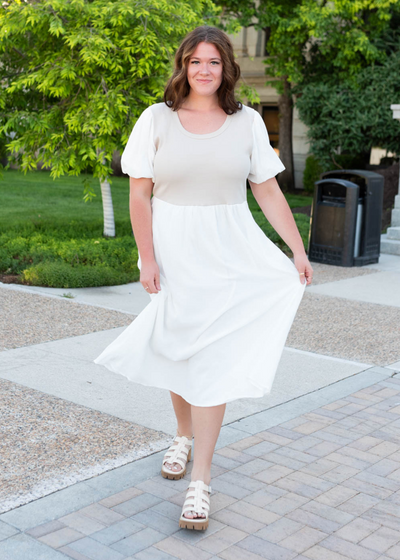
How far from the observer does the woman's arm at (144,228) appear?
3.07 meters

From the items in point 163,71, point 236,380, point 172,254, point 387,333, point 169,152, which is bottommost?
point 387,333

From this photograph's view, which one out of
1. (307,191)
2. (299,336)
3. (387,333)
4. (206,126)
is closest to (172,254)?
(206,126)

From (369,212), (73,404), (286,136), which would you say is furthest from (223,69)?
(286,136)

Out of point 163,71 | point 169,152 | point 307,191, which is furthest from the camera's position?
point 307,191

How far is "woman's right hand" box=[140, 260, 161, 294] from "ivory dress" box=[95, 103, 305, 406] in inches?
1.6

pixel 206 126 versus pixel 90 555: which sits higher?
pixel 206 126

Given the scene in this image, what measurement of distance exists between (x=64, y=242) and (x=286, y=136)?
524 inches

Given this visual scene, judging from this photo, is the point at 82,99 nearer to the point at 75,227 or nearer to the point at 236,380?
the point at 75,227

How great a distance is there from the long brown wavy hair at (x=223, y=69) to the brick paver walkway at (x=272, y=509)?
67.1 inches

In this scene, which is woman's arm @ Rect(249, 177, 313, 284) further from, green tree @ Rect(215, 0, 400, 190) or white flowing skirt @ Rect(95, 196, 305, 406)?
green tree @ Rect(215, 0, 400, 190)

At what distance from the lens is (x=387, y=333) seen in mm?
6512

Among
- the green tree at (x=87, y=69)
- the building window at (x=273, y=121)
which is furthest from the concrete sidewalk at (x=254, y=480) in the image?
the building window at (x=273, y=121)

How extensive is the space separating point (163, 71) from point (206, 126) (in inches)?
260

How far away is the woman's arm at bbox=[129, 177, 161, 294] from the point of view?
3.07 meters
